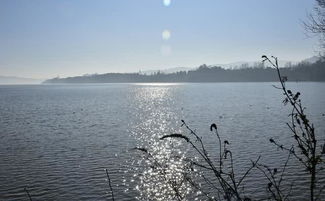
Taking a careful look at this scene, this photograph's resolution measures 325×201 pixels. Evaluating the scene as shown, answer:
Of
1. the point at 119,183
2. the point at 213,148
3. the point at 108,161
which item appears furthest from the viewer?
the point at 213,148

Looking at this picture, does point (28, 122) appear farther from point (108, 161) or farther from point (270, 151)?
point (270, 151)

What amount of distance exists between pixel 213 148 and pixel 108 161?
9.35 meters

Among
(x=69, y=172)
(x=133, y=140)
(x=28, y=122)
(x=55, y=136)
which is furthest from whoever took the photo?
(x=28, y=122)

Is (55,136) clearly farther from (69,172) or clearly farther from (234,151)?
(234,151)

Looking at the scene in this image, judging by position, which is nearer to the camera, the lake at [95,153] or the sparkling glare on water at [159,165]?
the sparkling glare on water at [159,165]

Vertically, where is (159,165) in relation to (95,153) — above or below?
above

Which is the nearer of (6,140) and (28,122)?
(6,140)

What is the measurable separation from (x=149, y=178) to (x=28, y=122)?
3504cm

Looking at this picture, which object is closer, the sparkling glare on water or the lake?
the sparkling glare on water

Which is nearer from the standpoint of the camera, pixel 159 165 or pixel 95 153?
pixel 159 165

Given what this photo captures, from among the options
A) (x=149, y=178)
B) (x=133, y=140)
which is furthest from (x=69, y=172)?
(x=133, y=140)

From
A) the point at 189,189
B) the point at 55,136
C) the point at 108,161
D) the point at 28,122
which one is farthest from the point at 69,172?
the point at 28,122

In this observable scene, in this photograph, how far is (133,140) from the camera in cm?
3562

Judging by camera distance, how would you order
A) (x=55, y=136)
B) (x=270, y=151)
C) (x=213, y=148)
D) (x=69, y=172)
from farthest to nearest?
(x=55, y=136) → (x=213, y=148) → (x=270, y=151) → (x=69, y=172)
